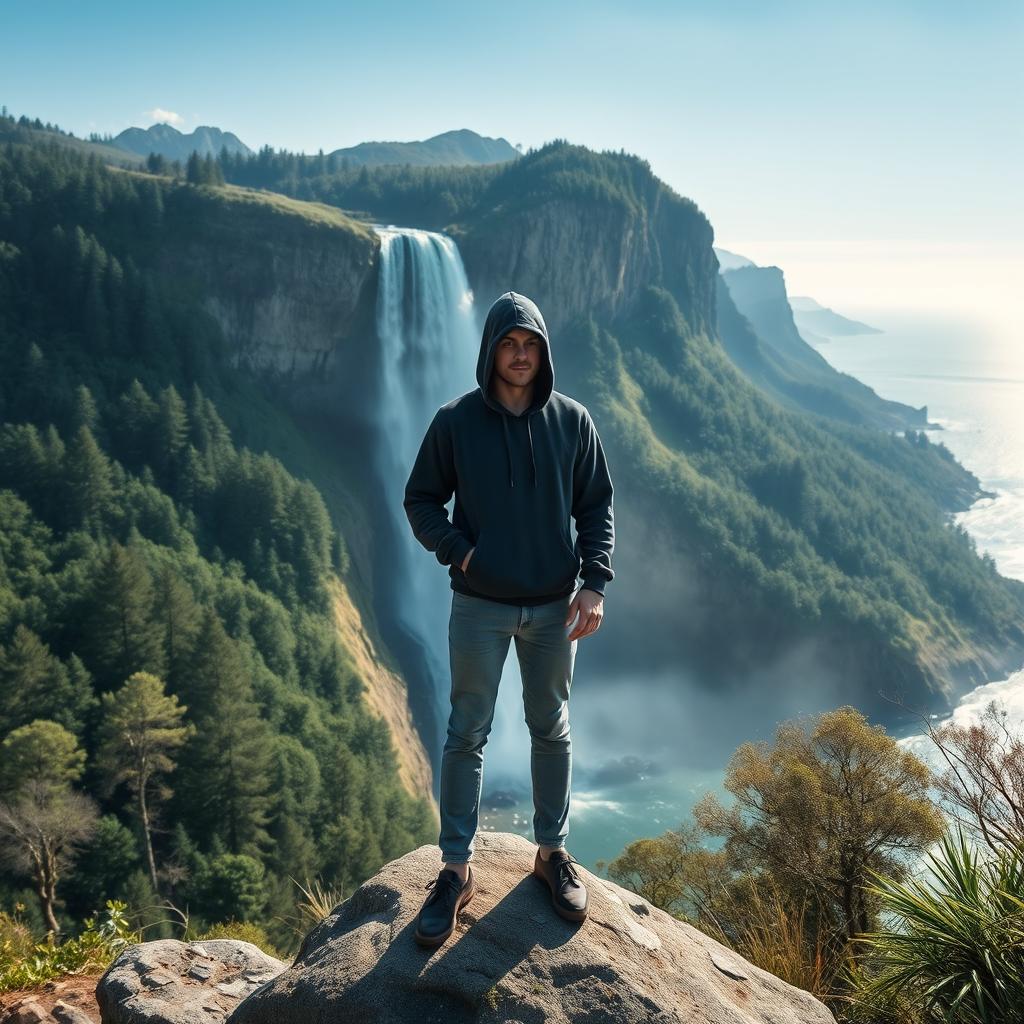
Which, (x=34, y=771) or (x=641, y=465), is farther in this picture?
(x=641, y=465)

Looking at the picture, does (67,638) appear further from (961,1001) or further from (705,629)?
(705,629)

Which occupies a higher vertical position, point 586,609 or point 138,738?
point 586,609

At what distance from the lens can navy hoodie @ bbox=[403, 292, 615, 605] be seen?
492cm

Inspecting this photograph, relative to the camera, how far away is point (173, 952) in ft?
20.7

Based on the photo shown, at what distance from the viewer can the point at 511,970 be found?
4.67m

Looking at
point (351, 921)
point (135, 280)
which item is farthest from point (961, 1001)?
Result: point (135, 280)

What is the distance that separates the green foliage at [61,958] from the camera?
21.1 feet

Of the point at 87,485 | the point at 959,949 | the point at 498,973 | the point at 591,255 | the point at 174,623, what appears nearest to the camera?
the point at 498,973

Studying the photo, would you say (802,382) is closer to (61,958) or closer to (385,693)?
(385,693)

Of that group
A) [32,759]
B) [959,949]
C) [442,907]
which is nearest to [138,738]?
[32,759]

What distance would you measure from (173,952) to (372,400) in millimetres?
56399

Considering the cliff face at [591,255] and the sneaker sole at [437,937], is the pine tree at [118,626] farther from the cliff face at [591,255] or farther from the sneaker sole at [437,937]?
the cliff face at [591,255]

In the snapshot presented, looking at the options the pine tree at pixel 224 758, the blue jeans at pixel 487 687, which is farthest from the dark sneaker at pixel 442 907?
the pine tree at pixel 224 758

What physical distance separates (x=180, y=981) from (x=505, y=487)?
434cm
